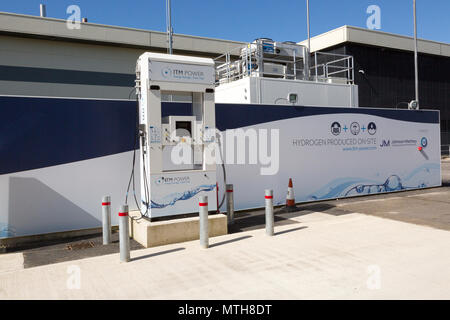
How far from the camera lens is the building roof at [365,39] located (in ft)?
98.3

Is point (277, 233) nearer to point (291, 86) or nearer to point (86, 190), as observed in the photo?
point (86, 190)

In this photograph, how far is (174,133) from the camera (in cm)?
769

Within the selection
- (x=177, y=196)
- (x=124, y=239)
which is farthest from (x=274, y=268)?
(x=177, y=196)

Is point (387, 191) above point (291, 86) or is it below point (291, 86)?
below

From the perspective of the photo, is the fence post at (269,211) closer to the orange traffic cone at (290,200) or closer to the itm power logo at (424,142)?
the orange traffic cone at (290,200)

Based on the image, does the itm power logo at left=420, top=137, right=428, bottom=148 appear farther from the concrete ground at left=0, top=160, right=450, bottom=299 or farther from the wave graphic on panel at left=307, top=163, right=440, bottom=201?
the concrete ground at left=0, top=160, right=450, bottom=299

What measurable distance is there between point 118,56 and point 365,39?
19289 millimetres

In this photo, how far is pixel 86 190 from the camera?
844cm

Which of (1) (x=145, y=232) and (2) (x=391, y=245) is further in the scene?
(1) (x=145, y=232)

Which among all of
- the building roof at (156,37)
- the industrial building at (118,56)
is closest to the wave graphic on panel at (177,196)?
the industrial building at (118,56)

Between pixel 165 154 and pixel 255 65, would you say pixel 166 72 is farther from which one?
pixel 255 65

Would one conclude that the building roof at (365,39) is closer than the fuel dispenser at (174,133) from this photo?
No

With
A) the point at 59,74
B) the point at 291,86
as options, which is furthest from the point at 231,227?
the point at 59,74
